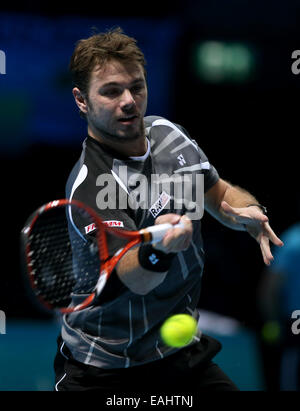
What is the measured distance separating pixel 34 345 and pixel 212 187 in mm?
3481

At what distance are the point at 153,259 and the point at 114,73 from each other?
2.69 feet

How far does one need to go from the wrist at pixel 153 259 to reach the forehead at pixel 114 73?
0.74 meters

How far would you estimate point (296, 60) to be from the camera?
6469 mm

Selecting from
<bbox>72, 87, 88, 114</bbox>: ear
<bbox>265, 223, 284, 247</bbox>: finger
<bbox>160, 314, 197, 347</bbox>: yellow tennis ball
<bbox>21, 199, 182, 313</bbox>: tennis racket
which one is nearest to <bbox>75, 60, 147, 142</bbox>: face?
<bbox>72, 87, 88, 114</bbox>: ear

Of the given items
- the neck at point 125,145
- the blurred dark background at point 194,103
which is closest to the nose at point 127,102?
the neck at point 125,145

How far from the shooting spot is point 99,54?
9.12ft

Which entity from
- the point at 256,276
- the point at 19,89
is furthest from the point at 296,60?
the point at 19,89

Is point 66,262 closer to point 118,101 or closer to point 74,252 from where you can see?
point 74,252

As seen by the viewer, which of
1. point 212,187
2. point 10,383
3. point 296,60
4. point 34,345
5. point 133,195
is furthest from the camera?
point 296,60

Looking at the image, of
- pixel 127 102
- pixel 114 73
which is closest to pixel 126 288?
pixel 127 102

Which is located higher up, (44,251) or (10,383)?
(44,251)

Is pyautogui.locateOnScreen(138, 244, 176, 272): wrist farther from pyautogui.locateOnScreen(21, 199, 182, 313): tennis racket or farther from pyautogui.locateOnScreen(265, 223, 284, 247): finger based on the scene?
pyautogui.locateOnScreen(265, 223, 284, 247): finger

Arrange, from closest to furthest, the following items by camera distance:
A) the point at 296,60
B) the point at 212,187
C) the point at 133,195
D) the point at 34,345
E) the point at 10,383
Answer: the point at 133,195 → the point at 212,187 → the point at 10,383 → the point at 34,345 → the point at 296,60
